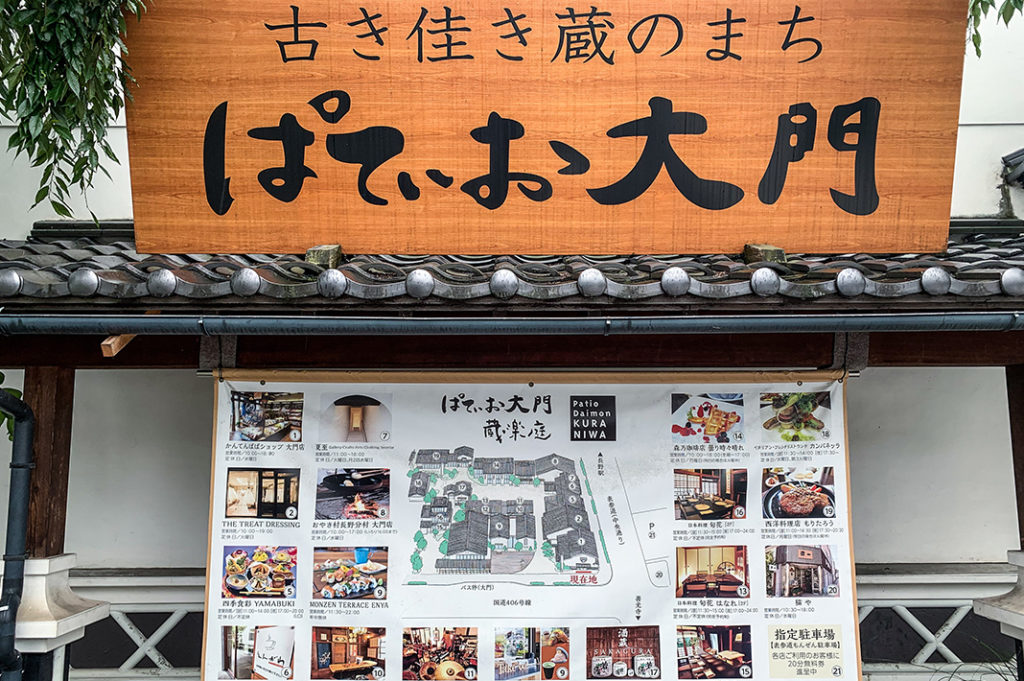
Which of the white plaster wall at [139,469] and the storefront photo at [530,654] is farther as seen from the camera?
the white plaster wall at [139,469]

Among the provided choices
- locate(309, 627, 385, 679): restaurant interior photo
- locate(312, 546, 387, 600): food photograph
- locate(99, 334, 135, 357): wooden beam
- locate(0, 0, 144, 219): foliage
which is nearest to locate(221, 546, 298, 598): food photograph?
locate(312, 546, 387, 600): food photograph

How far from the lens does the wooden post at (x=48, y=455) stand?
4.44m

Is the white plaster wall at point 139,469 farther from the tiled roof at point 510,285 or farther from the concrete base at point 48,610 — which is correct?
the tiled roof at point 510,285

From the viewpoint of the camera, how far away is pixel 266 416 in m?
4.57

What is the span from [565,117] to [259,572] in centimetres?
349

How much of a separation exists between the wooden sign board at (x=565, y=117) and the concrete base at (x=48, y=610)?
99.0 inches

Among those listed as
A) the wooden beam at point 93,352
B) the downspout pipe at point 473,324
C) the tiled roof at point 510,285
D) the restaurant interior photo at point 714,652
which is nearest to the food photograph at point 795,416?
the downspout pipe at point 473,324

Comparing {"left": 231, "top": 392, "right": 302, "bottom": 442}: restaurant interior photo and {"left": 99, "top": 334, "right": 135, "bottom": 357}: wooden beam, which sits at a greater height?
{"left": 99, "top": 334, "right": 135, "bottom": 357}: wooden beam

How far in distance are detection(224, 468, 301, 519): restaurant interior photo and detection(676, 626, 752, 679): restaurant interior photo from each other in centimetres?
258

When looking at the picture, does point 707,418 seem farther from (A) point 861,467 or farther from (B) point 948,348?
(A) point 861,467

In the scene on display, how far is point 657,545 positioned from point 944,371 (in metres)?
3.50

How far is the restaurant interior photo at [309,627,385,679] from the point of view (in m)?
4.32

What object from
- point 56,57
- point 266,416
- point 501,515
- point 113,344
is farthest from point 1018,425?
point 56,57

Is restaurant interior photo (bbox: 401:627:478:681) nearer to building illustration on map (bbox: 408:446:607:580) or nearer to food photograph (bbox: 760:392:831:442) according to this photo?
building illustration on map (bbox: 408:446:607:580)
